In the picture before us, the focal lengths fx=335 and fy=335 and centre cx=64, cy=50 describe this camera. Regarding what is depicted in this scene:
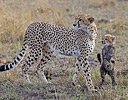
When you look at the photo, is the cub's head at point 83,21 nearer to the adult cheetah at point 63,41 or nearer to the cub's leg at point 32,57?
the adult cheetah at point 63,41

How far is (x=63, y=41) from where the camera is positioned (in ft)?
18.0

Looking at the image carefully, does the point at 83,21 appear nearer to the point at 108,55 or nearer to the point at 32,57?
the point at 108,55

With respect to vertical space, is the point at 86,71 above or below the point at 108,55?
below

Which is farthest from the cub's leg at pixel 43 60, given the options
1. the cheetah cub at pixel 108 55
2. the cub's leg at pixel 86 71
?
the cheetah cub at pixel 108 55

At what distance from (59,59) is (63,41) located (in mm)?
1296

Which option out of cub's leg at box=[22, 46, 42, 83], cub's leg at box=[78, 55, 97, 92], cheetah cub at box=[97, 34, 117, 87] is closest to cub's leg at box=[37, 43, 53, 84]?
cub's leg at box=[22, 46, 42, 83]

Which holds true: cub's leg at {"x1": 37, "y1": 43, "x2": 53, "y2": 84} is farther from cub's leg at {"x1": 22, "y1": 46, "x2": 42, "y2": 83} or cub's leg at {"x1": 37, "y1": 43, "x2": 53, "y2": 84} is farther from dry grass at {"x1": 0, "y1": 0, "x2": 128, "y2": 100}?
cub's leg at {"x1": 22, "y1": 46, "x2": 42, "y2": 83}

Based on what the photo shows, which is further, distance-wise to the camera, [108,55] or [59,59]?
[59,59]

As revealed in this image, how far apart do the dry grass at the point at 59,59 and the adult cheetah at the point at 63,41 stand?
290 mm

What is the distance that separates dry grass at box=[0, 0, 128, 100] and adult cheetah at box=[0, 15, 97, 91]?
11.4 inches

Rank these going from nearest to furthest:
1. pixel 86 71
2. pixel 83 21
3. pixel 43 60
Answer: pixel 86 71 → pixel 83 21 → pixel 43 60

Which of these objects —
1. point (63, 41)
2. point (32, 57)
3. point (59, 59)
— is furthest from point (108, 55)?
point (59, 59)

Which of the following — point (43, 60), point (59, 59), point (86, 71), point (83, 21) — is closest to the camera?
point (86, 71)

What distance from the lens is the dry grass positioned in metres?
4.75
